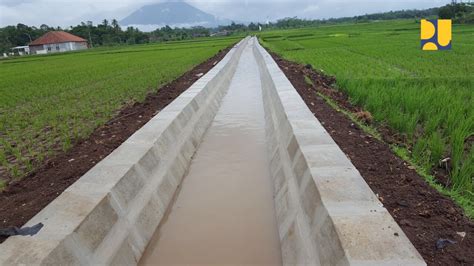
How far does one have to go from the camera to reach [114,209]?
2.95 m

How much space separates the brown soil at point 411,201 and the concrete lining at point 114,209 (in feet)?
7.22

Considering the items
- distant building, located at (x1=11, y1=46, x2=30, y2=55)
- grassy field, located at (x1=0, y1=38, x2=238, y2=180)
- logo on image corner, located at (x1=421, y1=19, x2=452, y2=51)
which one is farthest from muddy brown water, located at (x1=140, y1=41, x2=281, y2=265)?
distant building, located at (x1=11, y1=46, x2=30, y2=55)

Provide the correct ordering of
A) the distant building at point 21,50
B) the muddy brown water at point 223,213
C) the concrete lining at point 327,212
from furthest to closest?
the distant building at point 21,50
the muddy brown water at point 223,213
the concrete lining at point 327,212

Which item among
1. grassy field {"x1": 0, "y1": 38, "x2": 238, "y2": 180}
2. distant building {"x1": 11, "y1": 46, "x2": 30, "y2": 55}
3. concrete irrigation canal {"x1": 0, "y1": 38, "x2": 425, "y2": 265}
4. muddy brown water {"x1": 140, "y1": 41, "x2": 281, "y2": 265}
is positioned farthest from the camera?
distant building {"x1": 11, "y1": 46, "x2": 30, "y2": 55}

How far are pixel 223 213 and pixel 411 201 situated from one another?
1803 mm

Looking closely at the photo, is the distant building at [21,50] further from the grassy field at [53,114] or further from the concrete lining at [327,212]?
the concrete lining at [327,212]

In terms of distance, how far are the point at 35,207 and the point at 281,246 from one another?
2255 millimetres

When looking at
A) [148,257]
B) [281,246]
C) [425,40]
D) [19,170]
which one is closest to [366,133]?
[281,246]

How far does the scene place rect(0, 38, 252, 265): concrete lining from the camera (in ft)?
7.54

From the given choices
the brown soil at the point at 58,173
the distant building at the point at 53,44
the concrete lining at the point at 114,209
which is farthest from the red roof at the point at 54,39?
the concrete lining at the point at 114,209

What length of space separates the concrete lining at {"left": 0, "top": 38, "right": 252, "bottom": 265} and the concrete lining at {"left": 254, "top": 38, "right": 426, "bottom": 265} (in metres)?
1.34

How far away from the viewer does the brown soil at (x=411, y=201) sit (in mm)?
2316

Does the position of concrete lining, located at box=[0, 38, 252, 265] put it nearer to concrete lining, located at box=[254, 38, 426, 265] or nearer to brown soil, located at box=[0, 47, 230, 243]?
brown soil, located at box=[0, 47, 230, 243]

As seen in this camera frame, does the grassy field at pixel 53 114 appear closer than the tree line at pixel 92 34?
Yes
